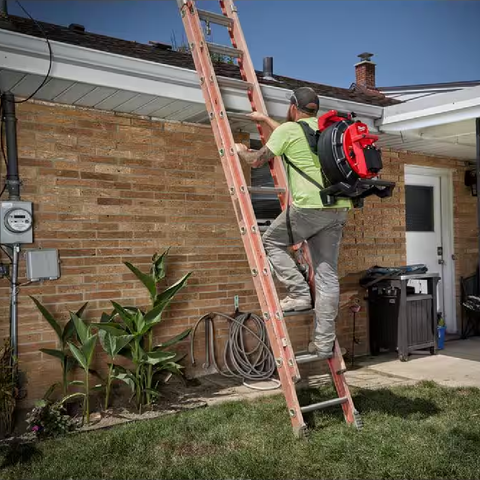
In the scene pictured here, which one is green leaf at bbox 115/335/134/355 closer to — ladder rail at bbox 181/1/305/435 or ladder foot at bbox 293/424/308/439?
ladder rail at bbox 181/1/305/435

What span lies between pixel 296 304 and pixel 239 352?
2.07m

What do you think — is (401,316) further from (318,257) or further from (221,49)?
(221,49)

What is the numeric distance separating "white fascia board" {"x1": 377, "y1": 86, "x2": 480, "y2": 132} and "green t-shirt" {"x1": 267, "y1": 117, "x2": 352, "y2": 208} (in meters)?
2.56

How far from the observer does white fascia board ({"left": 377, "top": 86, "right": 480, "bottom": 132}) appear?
549 cm

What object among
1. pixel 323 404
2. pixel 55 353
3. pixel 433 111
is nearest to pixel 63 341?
pixel 55 353

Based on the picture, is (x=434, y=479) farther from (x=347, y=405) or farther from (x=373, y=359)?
(x=373, y=359)

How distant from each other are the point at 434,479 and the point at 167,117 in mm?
4031

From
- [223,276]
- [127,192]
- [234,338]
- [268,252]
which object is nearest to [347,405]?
[268,252]

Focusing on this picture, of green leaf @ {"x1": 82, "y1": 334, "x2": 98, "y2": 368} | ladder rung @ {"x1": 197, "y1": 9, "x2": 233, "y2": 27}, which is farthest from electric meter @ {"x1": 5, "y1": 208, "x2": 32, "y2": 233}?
ladder rung @ {"x1": 197, "y1": 9, "x2": 233, "y2": 27}

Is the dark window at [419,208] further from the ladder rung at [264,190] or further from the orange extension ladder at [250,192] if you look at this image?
the ladder rung at [264,190]

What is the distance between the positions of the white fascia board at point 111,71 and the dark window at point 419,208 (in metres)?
3.64

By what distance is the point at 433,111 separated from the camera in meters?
5.78

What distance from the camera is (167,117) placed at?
18.0ft

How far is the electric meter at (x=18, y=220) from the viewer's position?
446 centimetres
